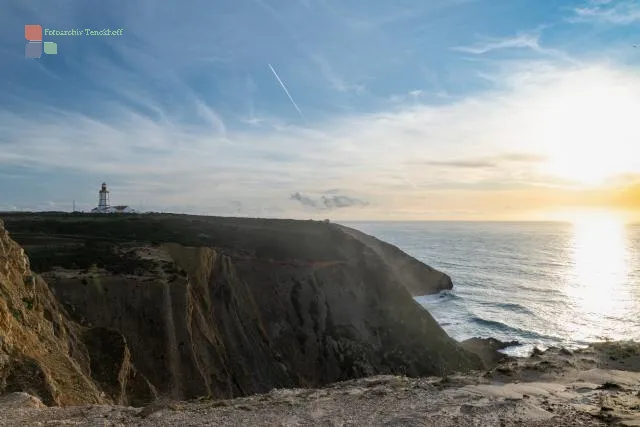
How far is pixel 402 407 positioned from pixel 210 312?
31616 millimetres

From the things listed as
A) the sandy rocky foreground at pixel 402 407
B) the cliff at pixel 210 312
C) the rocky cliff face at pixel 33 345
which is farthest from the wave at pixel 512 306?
the rocky cliff face at pixel 33 345

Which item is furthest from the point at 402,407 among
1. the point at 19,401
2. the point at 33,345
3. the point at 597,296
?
the point at 597,296

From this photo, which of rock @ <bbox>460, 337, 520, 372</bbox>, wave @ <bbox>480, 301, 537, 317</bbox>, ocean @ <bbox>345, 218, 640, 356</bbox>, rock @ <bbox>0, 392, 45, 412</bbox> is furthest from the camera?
wave @ <bbox>480, 301, 537, 317</bbox>

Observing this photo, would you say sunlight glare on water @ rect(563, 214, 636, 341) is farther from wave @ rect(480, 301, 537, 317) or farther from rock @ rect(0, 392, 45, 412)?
rock @ rect(0, 392, 45, 412)

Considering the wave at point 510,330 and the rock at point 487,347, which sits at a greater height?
the wave at point 510,330

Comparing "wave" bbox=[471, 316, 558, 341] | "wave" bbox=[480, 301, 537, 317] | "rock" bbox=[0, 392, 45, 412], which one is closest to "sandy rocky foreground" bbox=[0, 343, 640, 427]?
"rock" bbox=[0, 392, 45, 412]

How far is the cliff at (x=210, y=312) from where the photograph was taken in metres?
24.4

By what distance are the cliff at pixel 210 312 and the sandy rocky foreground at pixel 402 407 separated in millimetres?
3302

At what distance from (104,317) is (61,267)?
686 cm

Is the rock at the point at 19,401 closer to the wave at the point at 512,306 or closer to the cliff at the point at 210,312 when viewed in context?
the cliff at the point at 210,312

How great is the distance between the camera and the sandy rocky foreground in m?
12.9

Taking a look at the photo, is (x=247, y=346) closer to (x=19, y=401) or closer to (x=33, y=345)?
(x=33, y=345)

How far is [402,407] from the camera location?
1449cm

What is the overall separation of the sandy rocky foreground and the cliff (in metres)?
3.30
